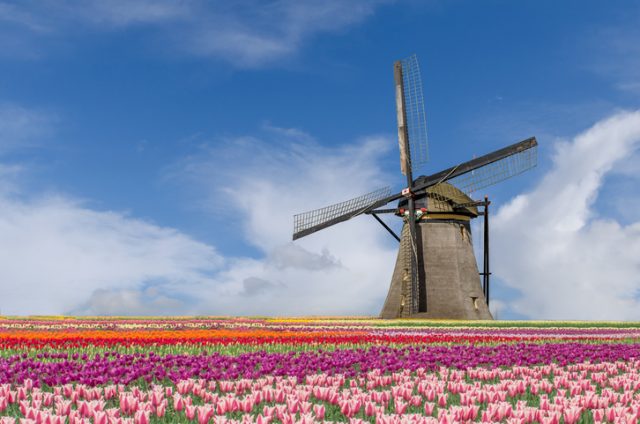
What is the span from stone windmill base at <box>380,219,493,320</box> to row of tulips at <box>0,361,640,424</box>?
88.8 feet

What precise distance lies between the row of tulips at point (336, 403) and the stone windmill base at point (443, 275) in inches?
1065

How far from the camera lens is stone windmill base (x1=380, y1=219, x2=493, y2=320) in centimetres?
3606

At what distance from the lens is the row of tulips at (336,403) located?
5.34 m

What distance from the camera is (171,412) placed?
6379 mm

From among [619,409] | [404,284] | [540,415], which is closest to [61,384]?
[540,415]

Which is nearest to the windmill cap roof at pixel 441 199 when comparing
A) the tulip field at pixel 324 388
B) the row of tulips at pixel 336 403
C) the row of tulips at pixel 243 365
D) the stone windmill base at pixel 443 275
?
the stone windmill base at pixel 443 275

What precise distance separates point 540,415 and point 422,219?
104ft

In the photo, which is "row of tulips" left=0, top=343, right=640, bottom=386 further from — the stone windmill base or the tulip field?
the stone windmill base

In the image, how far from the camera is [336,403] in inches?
257

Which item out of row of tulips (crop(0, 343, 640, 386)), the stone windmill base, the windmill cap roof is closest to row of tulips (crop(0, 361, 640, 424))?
row of tulips (crop(0, 343, 640, 386))

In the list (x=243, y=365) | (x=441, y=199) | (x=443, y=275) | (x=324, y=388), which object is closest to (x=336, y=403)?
(x=324, y=388)

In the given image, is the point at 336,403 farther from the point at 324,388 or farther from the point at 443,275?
the point at 443,275

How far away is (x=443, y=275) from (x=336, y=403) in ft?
A: 101

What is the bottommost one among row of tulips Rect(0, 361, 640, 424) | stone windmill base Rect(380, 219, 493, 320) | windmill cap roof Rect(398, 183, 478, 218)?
row of tulips Rect(0, 361, 640, 424)
